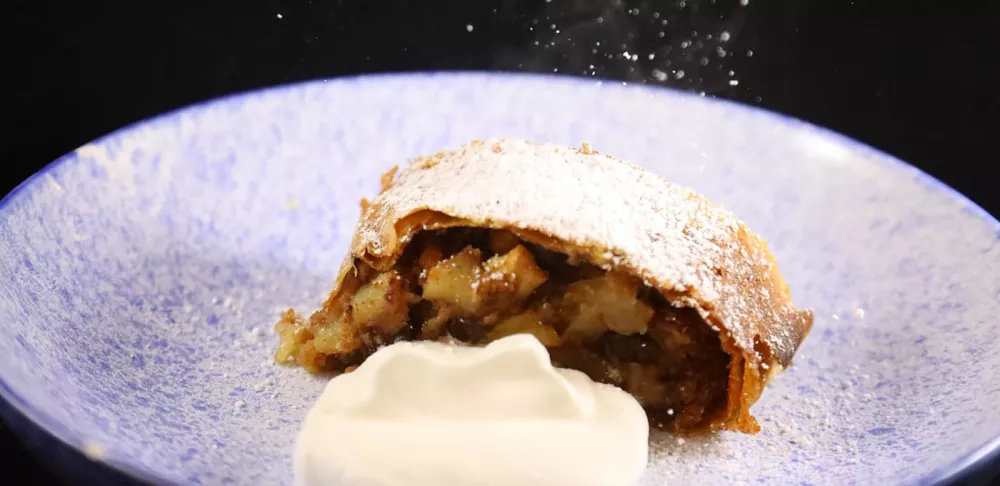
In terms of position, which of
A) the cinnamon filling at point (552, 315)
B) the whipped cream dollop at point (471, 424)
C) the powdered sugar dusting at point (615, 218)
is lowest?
the whipped cream dollop at point (471, 424)

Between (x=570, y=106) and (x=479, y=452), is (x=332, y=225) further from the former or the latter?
(x=479, y=452)

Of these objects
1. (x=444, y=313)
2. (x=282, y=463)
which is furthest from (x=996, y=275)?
(x=282, y=463)

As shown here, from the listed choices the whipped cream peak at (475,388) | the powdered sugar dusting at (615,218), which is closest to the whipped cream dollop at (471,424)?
the whipped cream peak at (475,388)

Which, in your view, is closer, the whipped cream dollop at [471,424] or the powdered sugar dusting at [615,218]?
the whipped cream dollop at [471,424]

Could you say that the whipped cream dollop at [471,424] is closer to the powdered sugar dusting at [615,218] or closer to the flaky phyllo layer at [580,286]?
the flaky phyllo layer at [580,286]

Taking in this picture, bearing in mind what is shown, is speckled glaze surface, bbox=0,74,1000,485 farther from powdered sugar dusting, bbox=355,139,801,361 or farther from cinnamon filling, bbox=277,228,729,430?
powdered sugar dusting, bbox=355,139,801,361

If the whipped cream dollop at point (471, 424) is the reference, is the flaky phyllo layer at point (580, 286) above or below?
above
